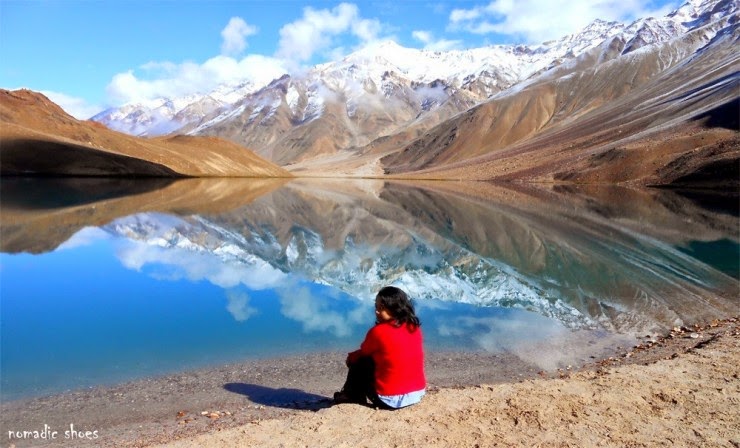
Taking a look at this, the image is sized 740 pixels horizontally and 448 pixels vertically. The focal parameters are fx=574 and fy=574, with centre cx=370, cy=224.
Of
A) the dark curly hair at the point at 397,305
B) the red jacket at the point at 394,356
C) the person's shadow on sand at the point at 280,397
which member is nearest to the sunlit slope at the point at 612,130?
the person's shadow on sand at the point at 280,397

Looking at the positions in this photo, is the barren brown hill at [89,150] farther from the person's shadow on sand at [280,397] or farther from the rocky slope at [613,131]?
the person's shadow on sand at [280,397]

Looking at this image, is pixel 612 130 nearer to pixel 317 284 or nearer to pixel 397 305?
pixel 317 284

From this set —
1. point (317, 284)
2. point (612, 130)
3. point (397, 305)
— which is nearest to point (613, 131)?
point (612, 130)

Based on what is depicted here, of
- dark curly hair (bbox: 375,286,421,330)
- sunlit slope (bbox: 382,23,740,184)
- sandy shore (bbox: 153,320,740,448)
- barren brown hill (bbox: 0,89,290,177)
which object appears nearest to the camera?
sandy shore (bbox: 153,320,740,448)

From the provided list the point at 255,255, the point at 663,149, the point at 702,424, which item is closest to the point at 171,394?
the point at 702,424

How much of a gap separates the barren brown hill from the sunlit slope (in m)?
46.7

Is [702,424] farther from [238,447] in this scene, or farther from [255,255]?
[255,255]

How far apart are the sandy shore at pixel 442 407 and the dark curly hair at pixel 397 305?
1.37m

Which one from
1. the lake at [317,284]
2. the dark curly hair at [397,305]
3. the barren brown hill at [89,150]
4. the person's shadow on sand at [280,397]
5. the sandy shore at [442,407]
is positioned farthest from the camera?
the barren brown hill at [89,150]

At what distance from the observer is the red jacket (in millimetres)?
7973

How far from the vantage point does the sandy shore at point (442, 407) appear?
7.64 meters

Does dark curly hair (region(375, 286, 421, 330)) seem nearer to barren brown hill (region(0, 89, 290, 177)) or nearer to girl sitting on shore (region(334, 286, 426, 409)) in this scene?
girl sitting on shore (region(334, 286, 426, 409))

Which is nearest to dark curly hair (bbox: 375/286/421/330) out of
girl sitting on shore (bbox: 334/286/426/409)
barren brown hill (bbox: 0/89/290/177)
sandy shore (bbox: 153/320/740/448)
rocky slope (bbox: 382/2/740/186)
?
girl sitting on shore (bbox: 334/286/426/409)

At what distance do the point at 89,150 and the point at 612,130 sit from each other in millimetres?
99229
